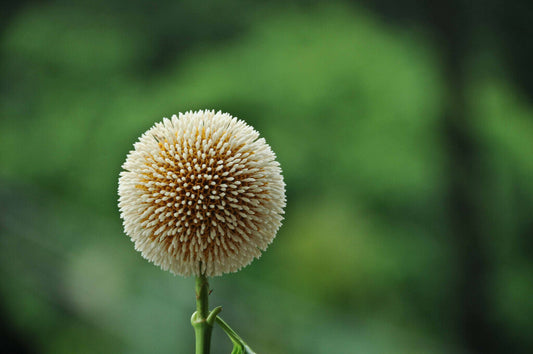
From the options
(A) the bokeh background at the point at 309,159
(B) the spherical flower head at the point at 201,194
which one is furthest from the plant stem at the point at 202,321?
(A) the bokeh background at the point at 309,159

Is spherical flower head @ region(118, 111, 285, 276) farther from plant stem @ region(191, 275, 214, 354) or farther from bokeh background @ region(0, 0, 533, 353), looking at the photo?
bokeh background @ region(0, 0, 533, 353)

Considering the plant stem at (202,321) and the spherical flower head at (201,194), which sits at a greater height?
the spherical flower head at (201,194)

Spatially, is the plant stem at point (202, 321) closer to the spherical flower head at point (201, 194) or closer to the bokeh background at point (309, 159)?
the spherical flower head at point (201, 194)

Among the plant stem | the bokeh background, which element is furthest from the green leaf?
the bokeh background

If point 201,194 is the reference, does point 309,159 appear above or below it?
above

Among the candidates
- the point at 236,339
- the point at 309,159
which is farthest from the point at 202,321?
the point at 309,159

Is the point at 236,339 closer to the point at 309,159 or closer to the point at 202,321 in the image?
the point at 202,321
